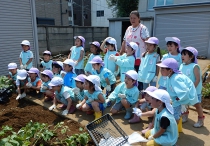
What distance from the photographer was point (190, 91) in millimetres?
2764

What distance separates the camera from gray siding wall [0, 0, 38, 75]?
6.66 meters

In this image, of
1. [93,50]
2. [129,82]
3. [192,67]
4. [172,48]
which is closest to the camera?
[192,67]

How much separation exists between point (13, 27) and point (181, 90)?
6.70 m

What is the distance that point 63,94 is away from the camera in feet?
12.4

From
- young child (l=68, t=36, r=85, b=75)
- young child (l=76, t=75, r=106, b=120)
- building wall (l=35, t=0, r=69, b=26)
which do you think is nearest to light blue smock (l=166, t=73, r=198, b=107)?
young child (l=76, t=75, r=106, b=120)

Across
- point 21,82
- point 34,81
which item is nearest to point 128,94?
point 34,81

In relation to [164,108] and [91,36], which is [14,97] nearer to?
[164,108]

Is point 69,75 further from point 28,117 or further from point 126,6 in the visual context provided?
point 126,6

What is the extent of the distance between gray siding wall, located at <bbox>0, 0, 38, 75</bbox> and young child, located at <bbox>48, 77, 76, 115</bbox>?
4133 millimetres

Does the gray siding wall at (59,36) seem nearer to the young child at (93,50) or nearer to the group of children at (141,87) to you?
the group of children at (141,87)

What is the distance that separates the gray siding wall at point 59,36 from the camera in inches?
412

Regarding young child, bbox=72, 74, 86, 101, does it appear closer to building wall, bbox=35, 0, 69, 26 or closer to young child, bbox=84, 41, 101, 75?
young child, bbox=84, 41, 101, 75

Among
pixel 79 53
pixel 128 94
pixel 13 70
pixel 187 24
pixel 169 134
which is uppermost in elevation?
pixel 187 24

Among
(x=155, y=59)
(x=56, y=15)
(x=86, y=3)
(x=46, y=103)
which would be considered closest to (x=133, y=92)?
(x=155, y=59)
